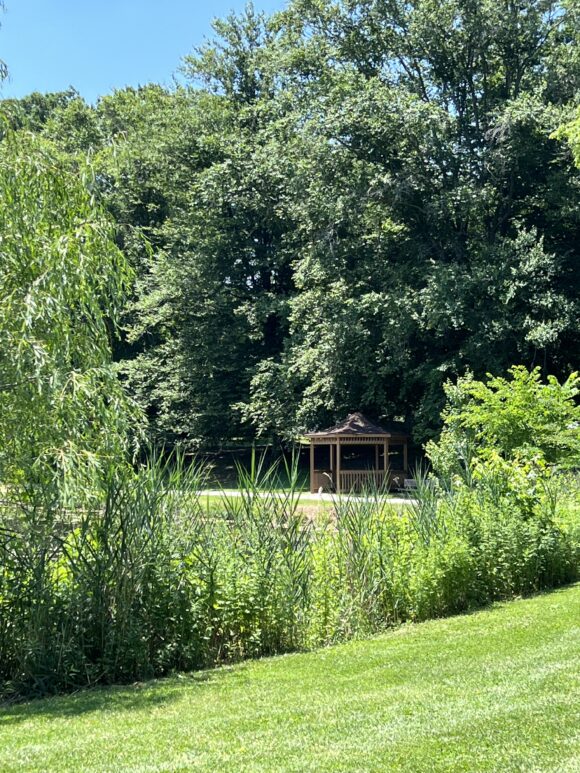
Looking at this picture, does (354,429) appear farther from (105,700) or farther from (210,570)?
(105,700)

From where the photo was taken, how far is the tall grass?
6.43m

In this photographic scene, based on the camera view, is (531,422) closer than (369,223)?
Yes

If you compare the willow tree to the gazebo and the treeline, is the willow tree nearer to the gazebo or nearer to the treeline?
the treeline

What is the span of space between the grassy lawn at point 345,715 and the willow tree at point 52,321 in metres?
1.85

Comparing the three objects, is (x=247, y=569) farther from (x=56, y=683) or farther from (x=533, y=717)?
(x=533, y=717)

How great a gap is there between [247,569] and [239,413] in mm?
25402

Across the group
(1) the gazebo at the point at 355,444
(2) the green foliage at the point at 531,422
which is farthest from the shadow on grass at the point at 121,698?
(1) the gazebo at the point at 355,444

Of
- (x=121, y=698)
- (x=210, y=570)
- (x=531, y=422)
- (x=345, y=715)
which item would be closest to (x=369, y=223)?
(x=531, y=422)

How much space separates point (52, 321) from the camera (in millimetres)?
6566

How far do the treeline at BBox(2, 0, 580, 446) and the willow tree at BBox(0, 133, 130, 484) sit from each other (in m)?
14.9

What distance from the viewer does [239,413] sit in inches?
1287

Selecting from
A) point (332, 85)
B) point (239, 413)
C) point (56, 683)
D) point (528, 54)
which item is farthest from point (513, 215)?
point (56, 683)

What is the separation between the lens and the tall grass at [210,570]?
253 inches

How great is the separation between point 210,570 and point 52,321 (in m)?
2.56
